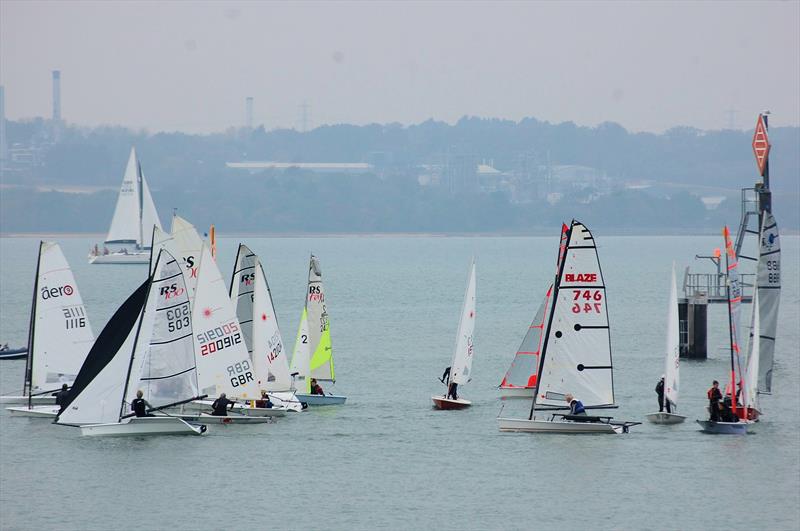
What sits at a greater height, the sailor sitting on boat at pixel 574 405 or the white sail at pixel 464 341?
the white sail at pixel 464 341

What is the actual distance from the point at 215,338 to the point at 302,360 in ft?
16.7

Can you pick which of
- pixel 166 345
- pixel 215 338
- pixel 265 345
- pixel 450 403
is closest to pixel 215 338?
pixel 215 338

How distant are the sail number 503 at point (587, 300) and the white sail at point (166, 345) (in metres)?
11.9

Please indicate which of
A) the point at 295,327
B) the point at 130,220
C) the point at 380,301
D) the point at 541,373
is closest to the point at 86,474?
the point at 541,373

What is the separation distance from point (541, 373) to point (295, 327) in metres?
47.3

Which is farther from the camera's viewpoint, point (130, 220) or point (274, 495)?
point (130, 220)

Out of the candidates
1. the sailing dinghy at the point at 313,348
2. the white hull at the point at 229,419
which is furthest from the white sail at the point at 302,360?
the white hull at the point at 229,419

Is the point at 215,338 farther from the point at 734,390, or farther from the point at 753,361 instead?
the point at 753,361

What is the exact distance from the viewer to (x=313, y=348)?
5091cm

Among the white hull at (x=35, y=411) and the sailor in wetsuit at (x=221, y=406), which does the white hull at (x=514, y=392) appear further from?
the white hull at (x=35, y=411)

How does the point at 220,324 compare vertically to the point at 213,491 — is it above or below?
above

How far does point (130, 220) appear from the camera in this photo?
6024 inches

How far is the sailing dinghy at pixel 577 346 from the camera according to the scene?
40250mm

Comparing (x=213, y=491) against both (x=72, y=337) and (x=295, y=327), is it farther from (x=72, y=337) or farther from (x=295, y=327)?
(x=295, y=327)
